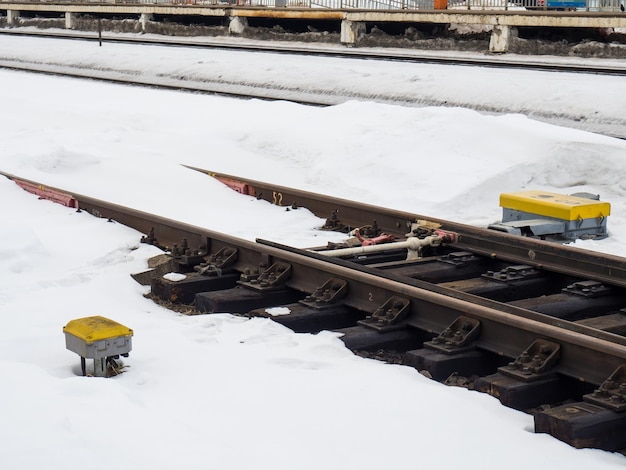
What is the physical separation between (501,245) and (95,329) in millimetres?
3617

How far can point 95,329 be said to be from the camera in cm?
549

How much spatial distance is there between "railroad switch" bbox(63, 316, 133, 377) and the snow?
9 cm

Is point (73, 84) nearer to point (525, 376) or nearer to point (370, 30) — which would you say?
point (370, 30)

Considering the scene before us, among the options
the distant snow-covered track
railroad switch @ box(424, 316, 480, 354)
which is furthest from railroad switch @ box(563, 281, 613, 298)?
the distant snow-covered track

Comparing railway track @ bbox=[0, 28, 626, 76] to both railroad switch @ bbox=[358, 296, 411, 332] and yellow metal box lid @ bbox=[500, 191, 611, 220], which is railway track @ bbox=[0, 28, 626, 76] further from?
railroad switch @ bbox=[358, 296, 411, 332]

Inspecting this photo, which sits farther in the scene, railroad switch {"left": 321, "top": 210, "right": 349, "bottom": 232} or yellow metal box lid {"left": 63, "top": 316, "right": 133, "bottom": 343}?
railroad switch {"left": 321, "top": 210, "right": 349, "bottom": 232}

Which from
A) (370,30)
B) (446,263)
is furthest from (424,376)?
(370,30)

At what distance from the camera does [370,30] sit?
104 ft

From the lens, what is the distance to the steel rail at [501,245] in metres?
7.24

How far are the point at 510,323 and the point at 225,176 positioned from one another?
6717mm

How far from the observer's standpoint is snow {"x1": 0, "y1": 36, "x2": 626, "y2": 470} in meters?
4.49

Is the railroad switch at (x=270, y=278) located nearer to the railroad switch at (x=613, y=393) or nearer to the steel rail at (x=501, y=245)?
the steel rail at (x=501, y=245)

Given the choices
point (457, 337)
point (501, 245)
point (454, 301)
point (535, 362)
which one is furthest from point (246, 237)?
point (535, 362)

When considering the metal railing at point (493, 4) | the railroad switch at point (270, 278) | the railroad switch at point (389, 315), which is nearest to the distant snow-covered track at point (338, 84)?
the metal railing at point (493, 4)
